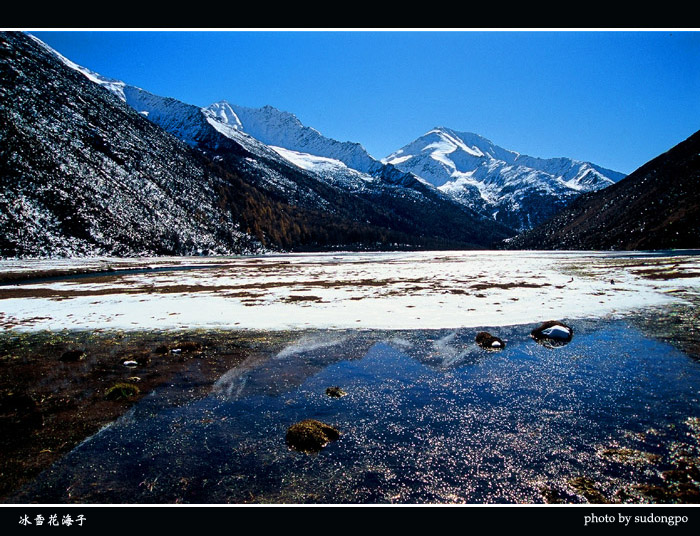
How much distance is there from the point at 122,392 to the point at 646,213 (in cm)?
14775

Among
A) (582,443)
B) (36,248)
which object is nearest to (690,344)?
(582,443)

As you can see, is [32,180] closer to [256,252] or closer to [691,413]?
[256,252]

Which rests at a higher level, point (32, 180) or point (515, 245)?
point (32, 180)

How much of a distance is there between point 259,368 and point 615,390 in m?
11.2

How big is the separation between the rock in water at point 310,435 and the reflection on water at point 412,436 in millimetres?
226

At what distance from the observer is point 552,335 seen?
16.3 m

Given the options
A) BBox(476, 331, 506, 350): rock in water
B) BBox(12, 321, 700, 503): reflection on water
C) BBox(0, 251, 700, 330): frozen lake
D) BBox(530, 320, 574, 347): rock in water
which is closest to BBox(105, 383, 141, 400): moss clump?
BBox(12, 321, 700, 503): reflection on water

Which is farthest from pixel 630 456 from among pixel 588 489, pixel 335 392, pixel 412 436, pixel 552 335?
pixel 552 335

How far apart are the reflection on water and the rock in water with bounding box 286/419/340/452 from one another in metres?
0.23

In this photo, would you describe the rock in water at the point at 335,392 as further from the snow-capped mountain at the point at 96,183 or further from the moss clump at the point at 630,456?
the snow-capped mountain at the point at 96,183

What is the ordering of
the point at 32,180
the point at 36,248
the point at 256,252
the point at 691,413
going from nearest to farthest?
the point at 691,413
the point at 36,248
the point at 32,180
the point at 256,252

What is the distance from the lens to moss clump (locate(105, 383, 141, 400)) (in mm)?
10891

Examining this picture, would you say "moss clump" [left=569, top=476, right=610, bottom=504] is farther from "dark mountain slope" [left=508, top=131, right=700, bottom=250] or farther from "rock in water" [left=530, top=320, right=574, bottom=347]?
"dark mountain slope" [left=508, top=131, right=700, bottom=250]

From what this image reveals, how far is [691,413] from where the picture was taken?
8906mm
